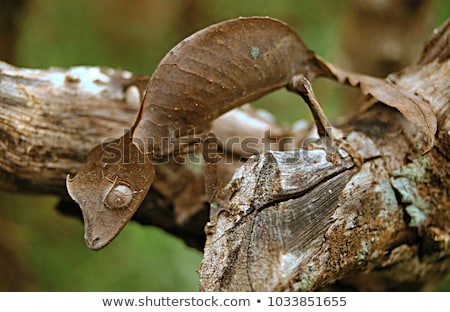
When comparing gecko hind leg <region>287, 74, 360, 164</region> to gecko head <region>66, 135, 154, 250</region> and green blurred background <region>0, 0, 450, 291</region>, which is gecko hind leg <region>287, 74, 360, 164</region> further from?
green blurred background <region>0, 0, 450, 291</region>

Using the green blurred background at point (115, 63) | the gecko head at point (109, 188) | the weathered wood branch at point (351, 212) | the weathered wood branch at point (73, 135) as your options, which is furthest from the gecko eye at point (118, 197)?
the green blurred background at point (115, 63)

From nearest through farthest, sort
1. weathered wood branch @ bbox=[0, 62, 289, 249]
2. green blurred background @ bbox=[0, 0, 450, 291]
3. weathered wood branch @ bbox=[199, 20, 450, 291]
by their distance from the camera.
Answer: weathered wood branch @ bbox=[199, 20, 450, 291] → weathered wood branch @ bbox=[0, 62, 289, 249] → green blurred background @ bbox=[0, 0, 450, 291]

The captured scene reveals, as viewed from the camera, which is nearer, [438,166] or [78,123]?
[438,166]

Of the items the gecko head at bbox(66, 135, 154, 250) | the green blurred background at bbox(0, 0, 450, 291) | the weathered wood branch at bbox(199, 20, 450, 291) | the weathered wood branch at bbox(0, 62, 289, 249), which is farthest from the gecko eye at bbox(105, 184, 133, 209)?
the green blurred background at bbox(0, 0, 450, 291)

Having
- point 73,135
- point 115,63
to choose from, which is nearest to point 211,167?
point 73,135

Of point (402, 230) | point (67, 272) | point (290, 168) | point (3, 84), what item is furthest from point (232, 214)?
point (67, 272)

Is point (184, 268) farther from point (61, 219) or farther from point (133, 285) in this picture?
point (61, 219)

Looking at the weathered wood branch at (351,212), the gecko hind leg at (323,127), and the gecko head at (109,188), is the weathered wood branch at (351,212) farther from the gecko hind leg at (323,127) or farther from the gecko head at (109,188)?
the gecko head at (109,188)
